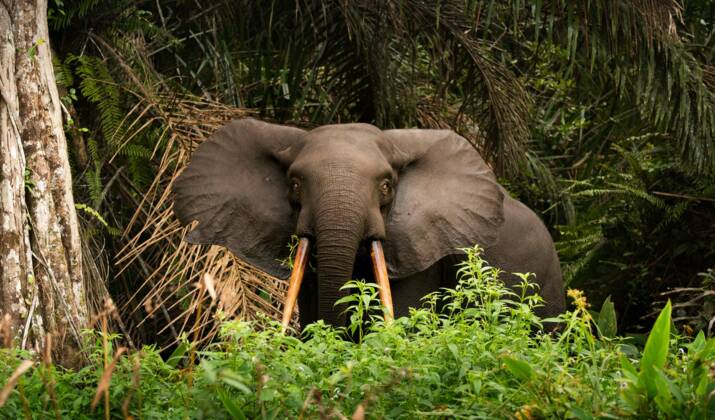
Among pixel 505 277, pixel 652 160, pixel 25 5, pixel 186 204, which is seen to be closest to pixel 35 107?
pixel 25 5

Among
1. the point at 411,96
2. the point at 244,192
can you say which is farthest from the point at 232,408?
the point at 411,96

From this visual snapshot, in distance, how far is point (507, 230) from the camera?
850cm

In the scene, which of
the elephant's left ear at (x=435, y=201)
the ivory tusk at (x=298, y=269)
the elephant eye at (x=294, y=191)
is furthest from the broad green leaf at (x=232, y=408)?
the elephant's left ear at (x=435, y=201)

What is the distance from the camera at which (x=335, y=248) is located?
6652 mm

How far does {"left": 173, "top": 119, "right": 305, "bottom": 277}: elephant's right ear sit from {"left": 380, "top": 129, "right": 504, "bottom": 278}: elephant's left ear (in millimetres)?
586

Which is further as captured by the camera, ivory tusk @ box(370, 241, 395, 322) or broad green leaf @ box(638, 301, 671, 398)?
ivory tusk @ box(370, 241, 395, 322)

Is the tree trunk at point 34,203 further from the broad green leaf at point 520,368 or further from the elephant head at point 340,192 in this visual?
the broad green leaf at point 520,368

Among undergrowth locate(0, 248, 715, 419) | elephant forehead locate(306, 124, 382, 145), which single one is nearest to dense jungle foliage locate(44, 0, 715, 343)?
elephant forehead locate(306, 124, 382, 145)

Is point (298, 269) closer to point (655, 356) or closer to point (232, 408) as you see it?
point (232, 408)

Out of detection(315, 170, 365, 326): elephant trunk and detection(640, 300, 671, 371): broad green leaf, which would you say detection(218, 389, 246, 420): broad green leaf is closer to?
detection(640, 300, 671, 371): broad green leaf

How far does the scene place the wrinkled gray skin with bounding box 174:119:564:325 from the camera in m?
6.98

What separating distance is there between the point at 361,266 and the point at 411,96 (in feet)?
10.7

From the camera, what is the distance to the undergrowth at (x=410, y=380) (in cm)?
438

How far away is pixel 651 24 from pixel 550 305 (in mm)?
1994
